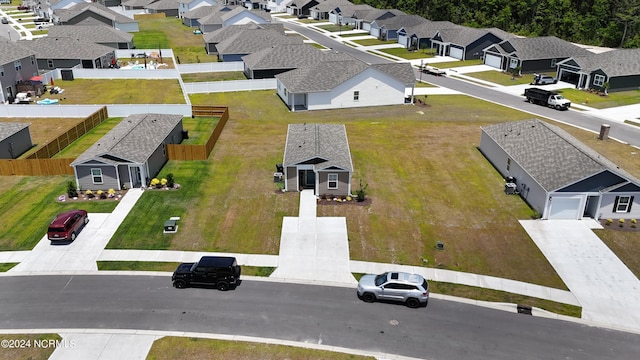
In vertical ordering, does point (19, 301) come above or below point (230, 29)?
below

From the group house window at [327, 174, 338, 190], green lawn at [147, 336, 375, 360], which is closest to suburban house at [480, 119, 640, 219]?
house window at [327, 174, 338, 190]

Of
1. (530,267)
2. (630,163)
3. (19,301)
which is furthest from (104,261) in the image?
(630,163)

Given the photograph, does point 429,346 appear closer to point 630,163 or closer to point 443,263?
point 443,263

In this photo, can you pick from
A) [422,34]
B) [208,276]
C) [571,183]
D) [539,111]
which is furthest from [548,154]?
[422,34]

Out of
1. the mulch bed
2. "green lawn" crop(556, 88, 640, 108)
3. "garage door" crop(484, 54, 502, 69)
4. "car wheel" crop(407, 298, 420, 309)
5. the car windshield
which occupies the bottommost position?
"car wheel" crop(407, 298, 420, 309)

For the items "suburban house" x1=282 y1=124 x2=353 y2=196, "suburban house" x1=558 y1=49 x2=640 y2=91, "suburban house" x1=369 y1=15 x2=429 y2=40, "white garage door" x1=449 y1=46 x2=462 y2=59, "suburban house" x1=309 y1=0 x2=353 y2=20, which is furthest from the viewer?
"suburban house" x1=309 y1=0 x2=353 y2=20

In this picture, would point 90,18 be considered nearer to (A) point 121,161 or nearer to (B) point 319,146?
(A) point 121,161

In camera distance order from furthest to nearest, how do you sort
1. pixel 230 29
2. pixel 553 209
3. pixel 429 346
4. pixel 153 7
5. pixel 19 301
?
pixel 153 7
pixel 230 29
pixel 553 209
pixel 19 301
pixel 429 346

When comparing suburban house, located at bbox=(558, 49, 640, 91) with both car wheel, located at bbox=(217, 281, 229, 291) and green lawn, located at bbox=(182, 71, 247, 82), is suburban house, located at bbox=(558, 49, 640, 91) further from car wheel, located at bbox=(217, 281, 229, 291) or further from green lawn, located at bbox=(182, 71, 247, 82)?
car wheel, located at bbox=(217, 281, 229, 291)
